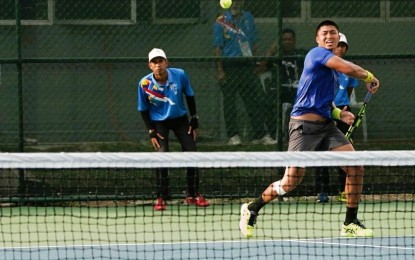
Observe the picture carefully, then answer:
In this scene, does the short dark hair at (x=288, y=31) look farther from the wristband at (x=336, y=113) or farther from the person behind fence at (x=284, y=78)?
the wristband at (x=336, y=113)

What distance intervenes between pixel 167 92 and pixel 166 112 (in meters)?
0.21

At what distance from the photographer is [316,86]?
8078 mm

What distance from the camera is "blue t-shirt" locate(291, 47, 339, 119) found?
7.95 m

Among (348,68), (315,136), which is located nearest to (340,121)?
(315,136)

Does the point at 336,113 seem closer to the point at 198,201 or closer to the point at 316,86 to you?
the point at 316,86

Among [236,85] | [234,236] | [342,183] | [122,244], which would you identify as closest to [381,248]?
[234,236]

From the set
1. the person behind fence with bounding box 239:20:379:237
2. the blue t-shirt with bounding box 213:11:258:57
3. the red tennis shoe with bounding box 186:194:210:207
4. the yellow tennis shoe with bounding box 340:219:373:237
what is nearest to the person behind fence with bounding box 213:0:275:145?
the blue t-shirt with bounding box 213:11:258:57

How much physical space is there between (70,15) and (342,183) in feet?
10.4

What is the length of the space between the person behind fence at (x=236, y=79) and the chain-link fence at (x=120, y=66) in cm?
2

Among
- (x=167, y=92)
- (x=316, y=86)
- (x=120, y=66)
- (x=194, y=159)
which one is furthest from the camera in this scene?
(x=120, y=66)

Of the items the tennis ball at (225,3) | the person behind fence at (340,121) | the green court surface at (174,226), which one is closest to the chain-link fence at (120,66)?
the tennis ball at (225,3)

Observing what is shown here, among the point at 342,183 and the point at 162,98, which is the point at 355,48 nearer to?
the point at 342,183

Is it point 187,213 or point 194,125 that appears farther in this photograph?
point 194,125

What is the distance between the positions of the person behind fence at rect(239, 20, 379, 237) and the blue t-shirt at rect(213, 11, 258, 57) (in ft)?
8.77
